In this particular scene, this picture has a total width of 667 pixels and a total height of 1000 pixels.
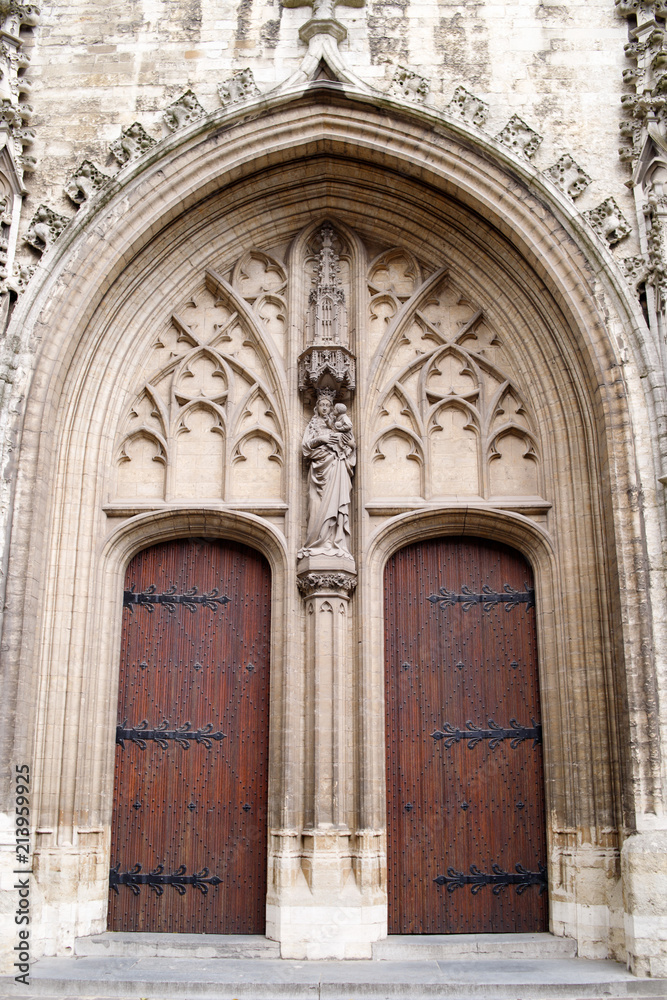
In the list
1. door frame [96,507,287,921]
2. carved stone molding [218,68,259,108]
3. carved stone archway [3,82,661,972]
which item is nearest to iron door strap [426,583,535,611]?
carved stone archway [3,82,661,972]

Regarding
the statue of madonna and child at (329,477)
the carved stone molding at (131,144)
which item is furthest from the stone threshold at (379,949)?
the carved stone molding at (131,144)

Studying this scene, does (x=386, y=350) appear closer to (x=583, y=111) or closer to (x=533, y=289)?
(x=533, y=289)

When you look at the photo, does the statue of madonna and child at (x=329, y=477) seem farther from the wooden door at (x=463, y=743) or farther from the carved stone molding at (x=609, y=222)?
the carved stone molding at (x=609, y=222)

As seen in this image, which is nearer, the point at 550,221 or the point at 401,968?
the point at 401,968

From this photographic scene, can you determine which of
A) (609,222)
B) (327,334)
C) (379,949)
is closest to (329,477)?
(327,334)

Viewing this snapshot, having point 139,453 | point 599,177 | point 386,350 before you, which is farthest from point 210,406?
point 599,177

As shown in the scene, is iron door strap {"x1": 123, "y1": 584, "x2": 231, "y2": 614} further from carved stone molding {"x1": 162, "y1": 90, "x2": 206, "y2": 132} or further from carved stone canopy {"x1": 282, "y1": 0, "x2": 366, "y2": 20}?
carved stone canopy {"x1": 282, "y1": 0, "x2": 366, "y2": 20}

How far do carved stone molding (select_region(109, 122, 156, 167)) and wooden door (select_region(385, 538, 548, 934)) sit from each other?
13.7ft

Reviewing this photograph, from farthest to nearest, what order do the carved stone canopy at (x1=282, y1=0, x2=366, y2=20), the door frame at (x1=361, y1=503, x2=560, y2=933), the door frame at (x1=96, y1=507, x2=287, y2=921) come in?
the carved stone canopy at (x1=282, y1=0, x2=366, y2=20)
the door frame at (x1=96, y1=507, x2=287, y2=921)
the door frame at (x1=361, y1=503, x2=560, y2=933)

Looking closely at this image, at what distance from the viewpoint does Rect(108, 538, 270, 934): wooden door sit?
7699mm

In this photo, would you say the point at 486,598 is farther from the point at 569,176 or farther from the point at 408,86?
the point at 408,86

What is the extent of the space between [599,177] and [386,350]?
7.73 ft

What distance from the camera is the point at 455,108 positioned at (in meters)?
8.34

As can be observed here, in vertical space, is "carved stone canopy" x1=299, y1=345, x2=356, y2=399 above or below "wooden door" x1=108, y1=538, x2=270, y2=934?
above
